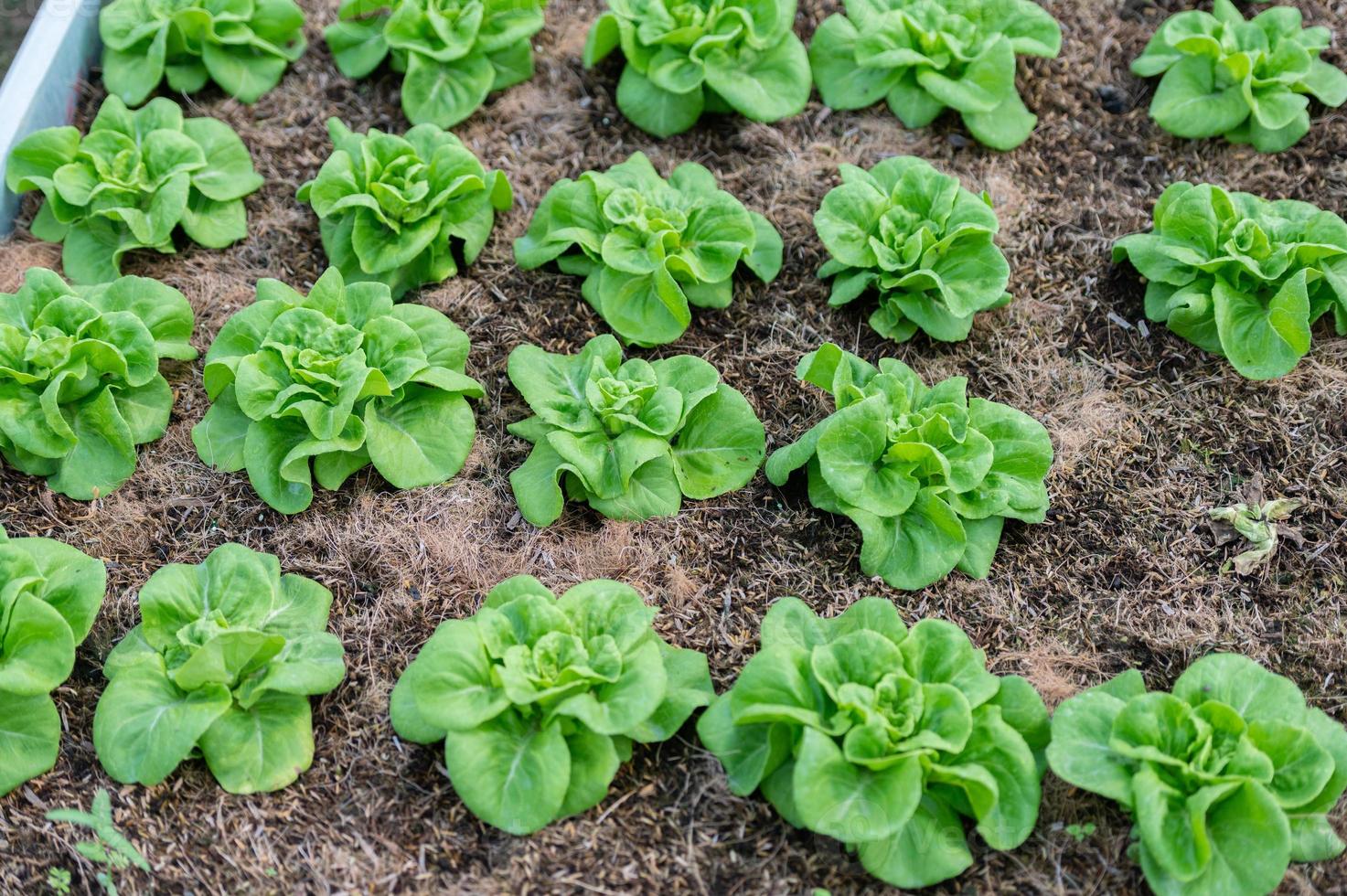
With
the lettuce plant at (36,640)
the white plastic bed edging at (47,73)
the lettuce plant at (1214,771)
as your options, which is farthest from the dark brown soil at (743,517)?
the white plastic bed edging at (47,73)

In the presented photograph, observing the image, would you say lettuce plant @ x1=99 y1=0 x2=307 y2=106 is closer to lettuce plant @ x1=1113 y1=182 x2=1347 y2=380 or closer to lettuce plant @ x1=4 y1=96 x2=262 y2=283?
lettuce plant @ x1=4 y1=96 x2=262 y2=283

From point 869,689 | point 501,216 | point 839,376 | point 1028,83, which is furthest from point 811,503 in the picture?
point 1028,83

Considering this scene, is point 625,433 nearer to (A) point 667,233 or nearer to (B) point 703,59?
(A) point 667,233

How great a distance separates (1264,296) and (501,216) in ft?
11.4

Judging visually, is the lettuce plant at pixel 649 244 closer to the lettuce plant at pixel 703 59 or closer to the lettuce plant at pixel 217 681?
the lettuce plant at pixel 703 59

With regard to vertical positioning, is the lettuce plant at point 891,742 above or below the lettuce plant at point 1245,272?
below

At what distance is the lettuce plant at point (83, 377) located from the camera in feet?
16.0

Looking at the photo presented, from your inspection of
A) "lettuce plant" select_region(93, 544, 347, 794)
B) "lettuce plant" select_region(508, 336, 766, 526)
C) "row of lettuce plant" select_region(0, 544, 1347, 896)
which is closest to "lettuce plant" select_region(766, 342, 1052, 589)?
"lettuce plant" select_region(508, 336, 766, 526)

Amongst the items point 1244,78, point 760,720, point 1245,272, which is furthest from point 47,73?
point 1244,78

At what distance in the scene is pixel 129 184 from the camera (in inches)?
219

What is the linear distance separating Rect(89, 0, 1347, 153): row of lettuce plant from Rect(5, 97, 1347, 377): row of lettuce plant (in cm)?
50

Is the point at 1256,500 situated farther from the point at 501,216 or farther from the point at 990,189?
the point at 501,216

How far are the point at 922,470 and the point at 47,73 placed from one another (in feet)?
15.5

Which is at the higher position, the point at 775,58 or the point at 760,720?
the point at 775,58
